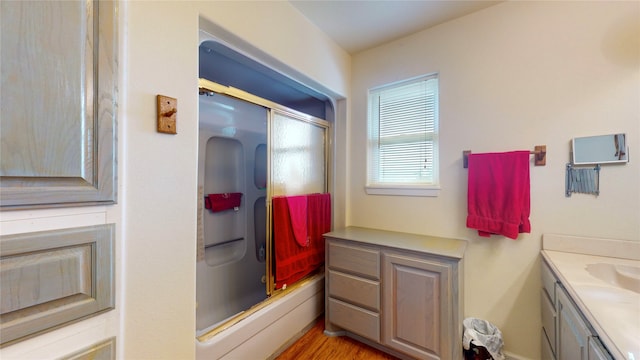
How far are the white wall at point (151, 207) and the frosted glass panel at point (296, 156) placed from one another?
0.73 m

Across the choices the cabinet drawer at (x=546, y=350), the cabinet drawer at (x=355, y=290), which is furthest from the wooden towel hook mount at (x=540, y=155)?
the cabinet drawer at (x=355, y=290)

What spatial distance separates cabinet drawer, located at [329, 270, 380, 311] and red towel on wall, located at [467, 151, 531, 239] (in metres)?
0.83

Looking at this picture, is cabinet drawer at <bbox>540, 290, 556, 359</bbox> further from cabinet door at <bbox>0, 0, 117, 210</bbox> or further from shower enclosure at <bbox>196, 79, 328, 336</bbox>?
cabinet door at <bbox>0, 0, 117, 210</bbox>

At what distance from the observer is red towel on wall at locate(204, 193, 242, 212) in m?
2.26

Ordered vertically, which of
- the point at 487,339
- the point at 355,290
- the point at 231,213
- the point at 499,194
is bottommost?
the point at 487,339

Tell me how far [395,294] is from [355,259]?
348mm

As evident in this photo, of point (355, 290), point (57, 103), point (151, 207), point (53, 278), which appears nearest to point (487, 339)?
point (355, 290)

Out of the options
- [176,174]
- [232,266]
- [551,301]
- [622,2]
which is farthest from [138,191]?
[622,2]

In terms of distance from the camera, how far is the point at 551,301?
1304mm

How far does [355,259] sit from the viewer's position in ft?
5.84

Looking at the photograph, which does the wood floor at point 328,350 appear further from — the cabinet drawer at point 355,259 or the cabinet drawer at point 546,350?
the cabinet drawer at point 546,350

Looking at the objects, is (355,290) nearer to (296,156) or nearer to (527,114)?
(296,156)

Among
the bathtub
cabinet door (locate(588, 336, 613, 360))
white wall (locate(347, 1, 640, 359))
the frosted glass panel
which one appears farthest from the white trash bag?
the frosted glass panel

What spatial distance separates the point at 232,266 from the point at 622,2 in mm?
3327
